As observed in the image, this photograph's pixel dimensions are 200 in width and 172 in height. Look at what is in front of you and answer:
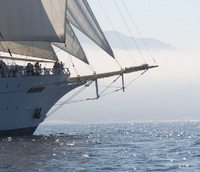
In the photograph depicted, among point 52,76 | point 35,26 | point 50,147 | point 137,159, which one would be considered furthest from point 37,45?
point 137,159

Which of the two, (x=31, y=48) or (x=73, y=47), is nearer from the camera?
(x=73, y=47)

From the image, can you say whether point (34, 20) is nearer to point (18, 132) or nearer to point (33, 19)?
point (33, 19)

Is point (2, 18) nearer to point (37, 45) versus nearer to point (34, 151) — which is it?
point (37, 45)

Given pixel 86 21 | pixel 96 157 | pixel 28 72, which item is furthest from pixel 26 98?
pixel 96 157

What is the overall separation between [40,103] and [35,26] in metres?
8.37

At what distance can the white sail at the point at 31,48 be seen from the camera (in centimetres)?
4459

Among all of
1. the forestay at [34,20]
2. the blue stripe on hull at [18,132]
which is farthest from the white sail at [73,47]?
the blue stripe on hull at [18,132]

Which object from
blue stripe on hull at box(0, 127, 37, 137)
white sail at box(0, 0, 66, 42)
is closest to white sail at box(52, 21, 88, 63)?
white sail at box(0, 0, 66, 42)

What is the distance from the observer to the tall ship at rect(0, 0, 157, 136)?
123ft

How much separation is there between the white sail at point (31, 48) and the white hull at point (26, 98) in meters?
2.81

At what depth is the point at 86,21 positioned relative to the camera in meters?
40.2

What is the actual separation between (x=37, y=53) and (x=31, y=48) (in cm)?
66

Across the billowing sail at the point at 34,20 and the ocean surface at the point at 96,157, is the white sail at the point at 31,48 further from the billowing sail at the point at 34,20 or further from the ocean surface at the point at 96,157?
Answer: the ocean surface at the point at 96,157

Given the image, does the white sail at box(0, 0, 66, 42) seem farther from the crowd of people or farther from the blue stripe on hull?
the blue stripe on hull
